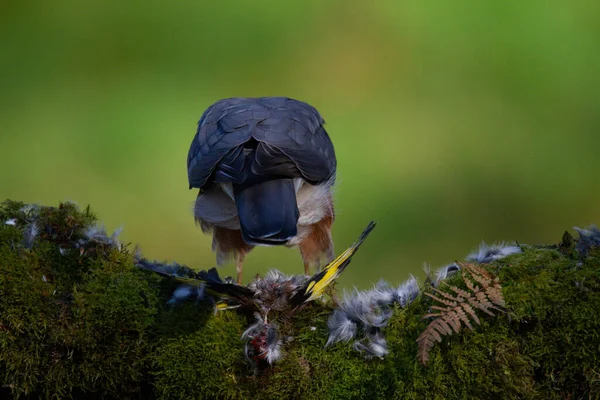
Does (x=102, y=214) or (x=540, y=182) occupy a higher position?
(x=102, y=214)

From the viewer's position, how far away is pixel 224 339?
8.82ft

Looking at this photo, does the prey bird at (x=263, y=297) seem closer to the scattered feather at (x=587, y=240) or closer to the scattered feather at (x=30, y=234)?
the scattered feather at (x=30, y=234)

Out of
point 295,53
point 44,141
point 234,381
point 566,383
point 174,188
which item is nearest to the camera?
point 566,383

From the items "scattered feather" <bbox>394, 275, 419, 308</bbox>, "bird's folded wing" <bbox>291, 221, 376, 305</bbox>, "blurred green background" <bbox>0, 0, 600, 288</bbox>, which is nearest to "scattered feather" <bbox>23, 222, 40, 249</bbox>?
"bird's folded wing" <bbox>291, 221, 376, 305</bbox>

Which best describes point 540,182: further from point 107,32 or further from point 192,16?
point 107,32

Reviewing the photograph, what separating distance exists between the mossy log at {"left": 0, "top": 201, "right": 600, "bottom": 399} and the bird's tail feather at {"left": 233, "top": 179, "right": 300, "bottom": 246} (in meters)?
0.50

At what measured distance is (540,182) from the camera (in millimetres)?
7680

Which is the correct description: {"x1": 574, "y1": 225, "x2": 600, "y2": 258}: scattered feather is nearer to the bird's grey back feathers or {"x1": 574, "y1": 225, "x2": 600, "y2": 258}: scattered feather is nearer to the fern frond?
the fern frond

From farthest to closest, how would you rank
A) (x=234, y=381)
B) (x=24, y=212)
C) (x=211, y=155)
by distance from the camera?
(x=211, y=155), (x=24, y=212), (x=234, y=381)

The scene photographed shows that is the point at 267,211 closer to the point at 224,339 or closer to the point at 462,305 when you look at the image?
the point at 224,339

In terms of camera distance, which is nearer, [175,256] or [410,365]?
[410,365]

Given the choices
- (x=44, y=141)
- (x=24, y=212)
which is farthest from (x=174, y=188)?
(x=24, y=212)

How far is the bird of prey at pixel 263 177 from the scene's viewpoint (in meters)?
3.39

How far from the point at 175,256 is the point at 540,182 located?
Answer: 360 centimetres
